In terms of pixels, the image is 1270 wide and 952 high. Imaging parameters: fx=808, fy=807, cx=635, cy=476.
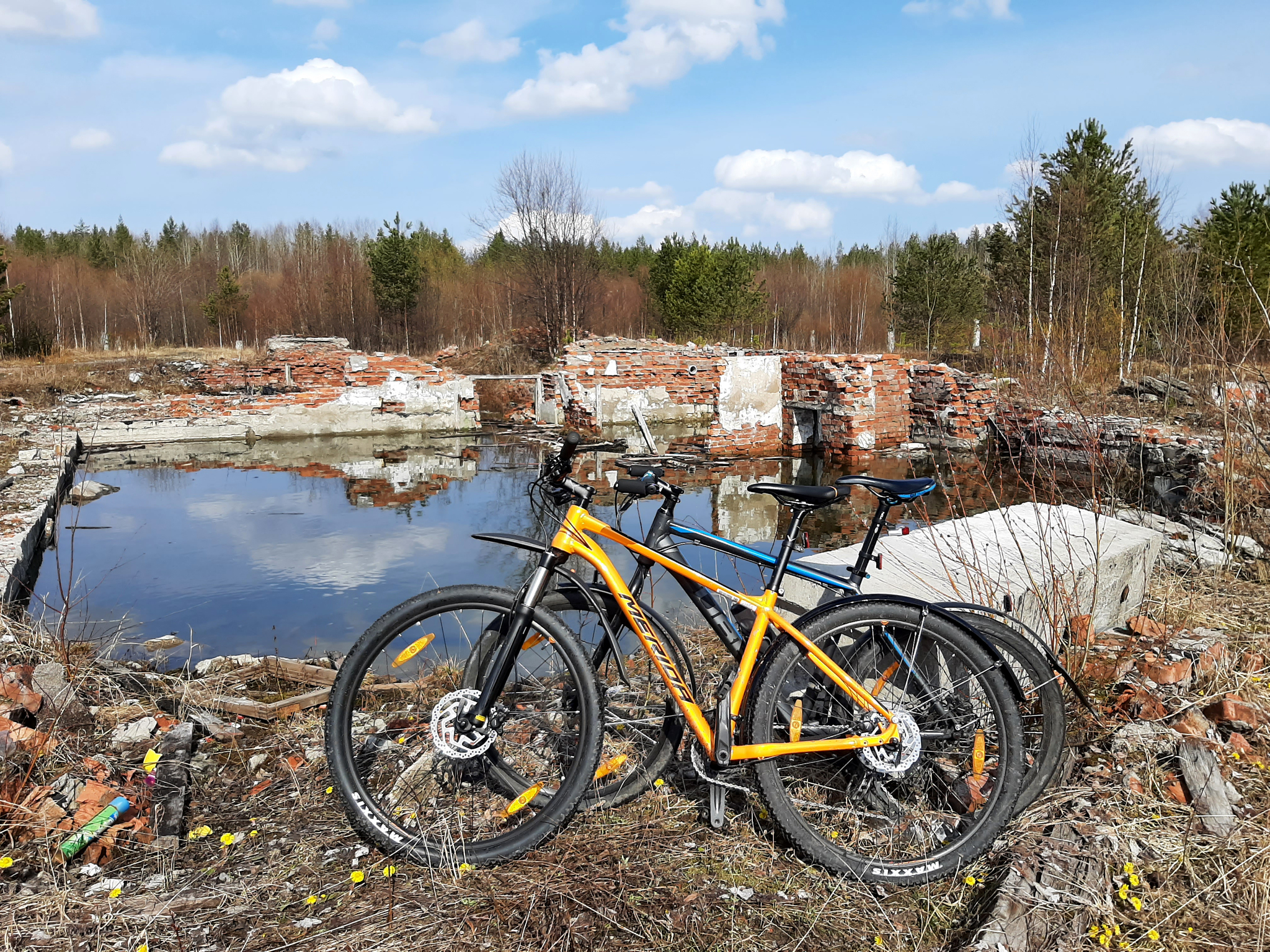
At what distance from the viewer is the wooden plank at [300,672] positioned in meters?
4.30

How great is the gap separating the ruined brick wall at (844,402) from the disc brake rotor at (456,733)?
13765 mm

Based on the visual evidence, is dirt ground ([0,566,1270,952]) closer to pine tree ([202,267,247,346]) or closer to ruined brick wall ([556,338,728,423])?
ruined brick wall ([556,338,728,423])

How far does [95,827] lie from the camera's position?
2.53 metres

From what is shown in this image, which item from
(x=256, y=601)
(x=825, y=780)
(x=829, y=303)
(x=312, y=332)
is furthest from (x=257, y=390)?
(x=829, y=303)

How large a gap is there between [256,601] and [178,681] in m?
2.42

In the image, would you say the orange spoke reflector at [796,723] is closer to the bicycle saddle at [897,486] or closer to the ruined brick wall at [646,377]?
the bicycle saddle at [897,486]

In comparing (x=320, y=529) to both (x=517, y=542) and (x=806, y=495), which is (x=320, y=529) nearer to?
(x=517, y=542)

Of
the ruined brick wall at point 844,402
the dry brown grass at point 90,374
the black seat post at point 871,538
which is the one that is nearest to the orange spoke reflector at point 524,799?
the black seat post at point 871,538

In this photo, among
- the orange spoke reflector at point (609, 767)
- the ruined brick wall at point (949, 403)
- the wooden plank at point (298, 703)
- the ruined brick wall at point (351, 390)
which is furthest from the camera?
the ruined brick wall at point (351, 390)

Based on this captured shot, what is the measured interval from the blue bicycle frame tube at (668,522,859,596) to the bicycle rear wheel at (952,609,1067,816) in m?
0.36

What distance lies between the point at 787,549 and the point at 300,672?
3.15m

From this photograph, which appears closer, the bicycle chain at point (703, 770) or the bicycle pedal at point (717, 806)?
the bicycle chain at point (703, 770)

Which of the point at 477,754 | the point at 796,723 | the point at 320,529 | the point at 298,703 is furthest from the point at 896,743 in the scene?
the point at 320,529

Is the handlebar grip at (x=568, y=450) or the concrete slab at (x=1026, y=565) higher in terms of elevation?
the handlebar grip at (x=568, y=450)
